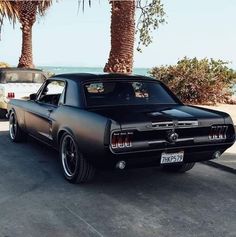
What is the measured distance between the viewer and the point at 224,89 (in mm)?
18203

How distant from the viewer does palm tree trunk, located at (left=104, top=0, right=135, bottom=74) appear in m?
14.9

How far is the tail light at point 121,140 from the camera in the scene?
16.0 ft

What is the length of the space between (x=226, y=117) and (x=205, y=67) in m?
13.1

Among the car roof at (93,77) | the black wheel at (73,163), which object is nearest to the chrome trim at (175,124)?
the black wheel at (73,163)

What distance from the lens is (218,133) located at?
5.52 meters

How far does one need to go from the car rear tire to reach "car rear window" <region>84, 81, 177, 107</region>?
9.67 ft

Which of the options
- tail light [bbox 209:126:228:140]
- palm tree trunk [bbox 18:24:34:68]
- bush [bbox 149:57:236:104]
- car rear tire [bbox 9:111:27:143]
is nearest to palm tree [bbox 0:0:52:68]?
palm tree trunk [bbox 18:24:34:68]

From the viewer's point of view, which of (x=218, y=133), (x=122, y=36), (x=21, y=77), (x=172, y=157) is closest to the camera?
(x=172, y=157)

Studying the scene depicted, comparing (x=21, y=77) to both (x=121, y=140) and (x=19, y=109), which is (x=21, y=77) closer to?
(x=19, y=109)

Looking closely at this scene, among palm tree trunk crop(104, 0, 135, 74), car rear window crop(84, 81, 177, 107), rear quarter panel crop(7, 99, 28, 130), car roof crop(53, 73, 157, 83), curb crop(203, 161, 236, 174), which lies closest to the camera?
car rear window crop(84, 81, 177, 107)

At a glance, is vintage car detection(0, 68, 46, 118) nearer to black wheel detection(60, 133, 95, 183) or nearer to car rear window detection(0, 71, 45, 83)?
car rear window detection(0, 71, 45, 83)

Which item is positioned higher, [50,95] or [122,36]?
[122,36]

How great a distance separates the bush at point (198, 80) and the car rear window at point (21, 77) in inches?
258

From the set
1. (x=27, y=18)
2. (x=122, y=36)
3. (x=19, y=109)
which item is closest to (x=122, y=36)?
(x=122, y=36)
